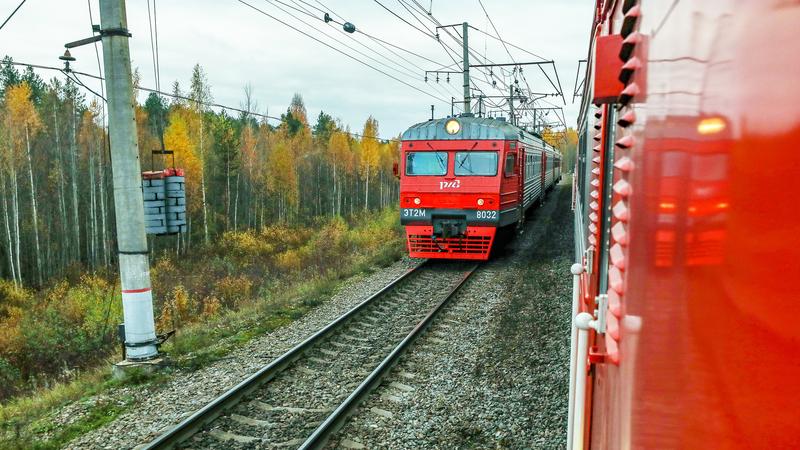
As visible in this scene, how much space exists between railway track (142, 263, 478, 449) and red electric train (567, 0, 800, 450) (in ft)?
13.8

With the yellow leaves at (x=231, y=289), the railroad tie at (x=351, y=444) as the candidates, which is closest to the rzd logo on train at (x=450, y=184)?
the railroad tie at (x=351, y=444)

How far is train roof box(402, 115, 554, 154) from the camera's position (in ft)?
39.6

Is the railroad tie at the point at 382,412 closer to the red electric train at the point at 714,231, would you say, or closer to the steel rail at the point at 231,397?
the steel rail at the point at 231,397

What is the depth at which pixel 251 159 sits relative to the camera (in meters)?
39.3

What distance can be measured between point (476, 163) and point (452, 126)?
1.00 metres

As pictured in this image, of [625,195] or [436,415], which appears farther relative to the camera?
[436,415]

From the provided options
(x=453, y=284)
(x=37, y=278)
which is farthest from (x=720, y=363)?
(x=37, y=278)

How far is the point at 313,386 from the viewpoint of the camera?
6.27 metres

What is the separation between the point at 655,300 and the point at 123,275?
747cm

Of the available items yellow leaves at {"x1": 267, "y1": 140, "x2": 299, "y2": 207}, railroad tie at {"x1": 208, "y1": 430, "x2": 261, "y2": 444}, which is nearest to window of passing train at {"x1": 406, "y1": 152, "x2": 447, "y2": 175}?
railroad tie at {"x1": 208, "y1": 430, "x2": 261, "y2": 444}

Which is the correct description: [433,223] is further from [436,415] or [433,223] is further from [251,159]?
[251,159]

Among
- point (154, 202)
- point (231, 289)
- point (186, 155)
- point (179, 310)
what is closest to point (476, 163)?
point (154, 202)

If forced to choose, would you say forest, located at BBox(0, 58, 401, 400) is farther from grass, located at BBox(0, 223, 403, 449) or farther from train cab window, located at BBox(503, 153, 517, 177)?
train cab window, located at BBox(503, 153, 517, 177)

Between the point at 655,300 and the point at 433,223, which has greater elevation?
the point at 655,300
